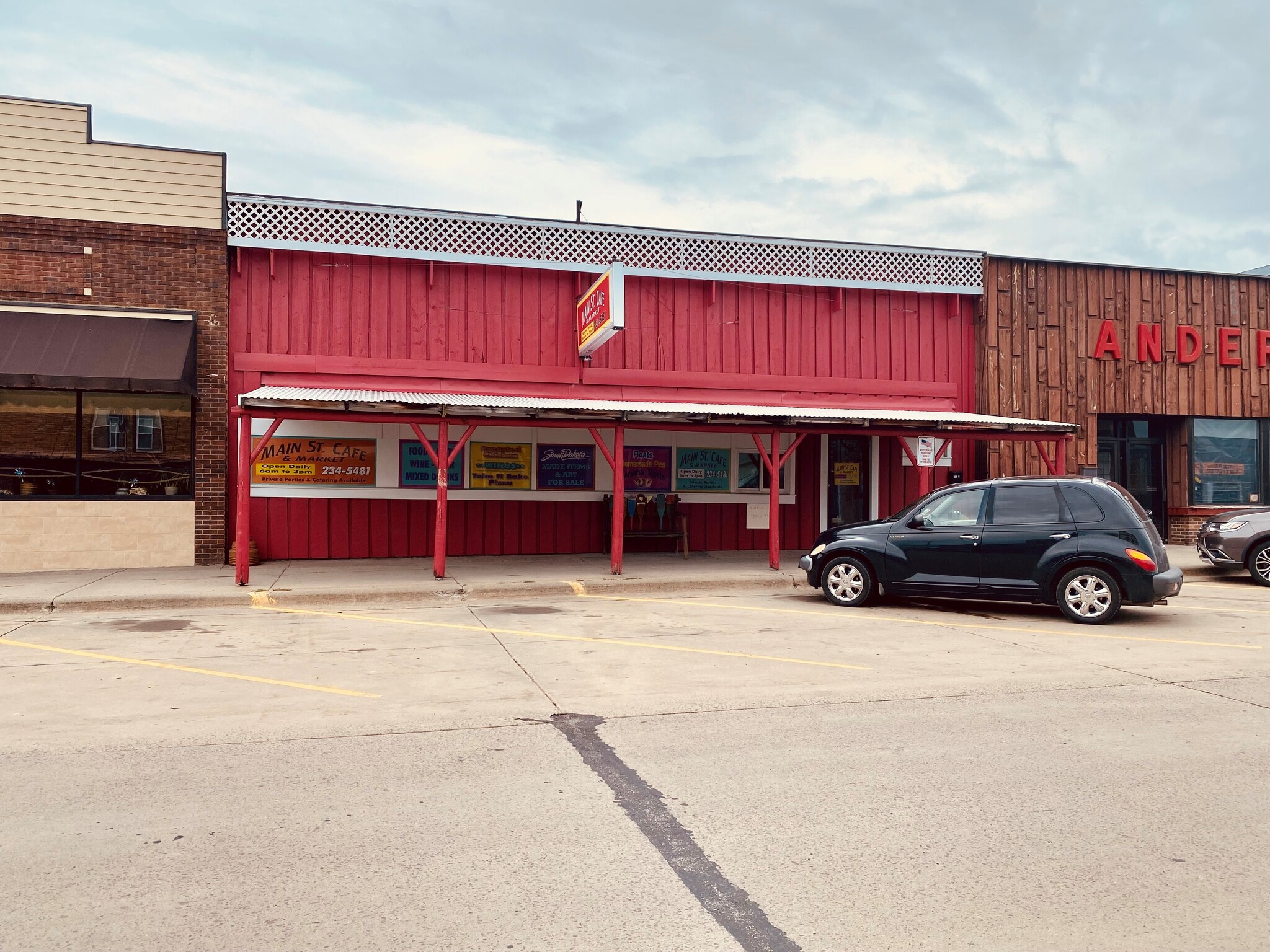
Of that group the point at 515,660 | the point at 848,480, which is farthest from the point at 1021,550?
the point at 848,480

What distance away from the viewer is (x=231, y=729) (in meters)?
5.96

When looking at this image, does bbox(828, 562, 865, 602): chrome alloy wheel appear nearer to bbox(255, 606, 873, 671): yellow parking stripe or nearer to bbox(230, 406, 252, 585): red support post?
bbox(255, 606, 873, 671): yellow parking stripe

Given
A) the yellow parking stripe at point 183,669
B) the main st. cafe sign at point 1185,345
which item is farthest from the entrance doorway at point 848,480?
the yellow parking stripe at point 183,669

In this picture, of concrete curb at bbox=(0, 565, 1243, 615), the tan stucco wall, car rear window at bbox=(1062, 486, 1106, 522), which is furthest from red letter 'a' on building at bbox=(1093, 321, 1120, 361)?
the tan stucco wall

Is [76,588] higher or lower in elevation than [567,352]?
lower

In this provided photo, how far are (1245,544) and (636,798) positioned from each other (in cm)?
1295

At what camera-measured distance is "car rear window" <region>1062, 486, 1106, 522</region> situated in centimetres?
1034

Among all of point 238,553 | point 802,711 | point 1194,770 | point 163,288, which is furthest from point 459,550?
point 1194,770

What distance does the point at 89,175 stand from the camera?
15.0 meters

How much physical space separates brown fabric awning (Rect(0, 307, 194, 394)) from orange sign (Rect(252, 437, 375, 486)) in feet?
5.78

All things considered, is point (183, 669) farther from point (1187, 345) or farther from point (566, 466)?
point (1187, 345)

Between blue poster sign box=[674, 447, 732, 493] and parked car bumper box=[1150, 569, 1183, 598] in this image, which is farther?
blue poster sign box=[674, 447, 732, 493]

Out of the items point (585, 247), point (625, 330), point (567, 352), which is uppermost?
point (585, 247)

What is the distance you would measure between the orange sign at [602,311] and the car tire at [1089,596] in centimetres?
706
